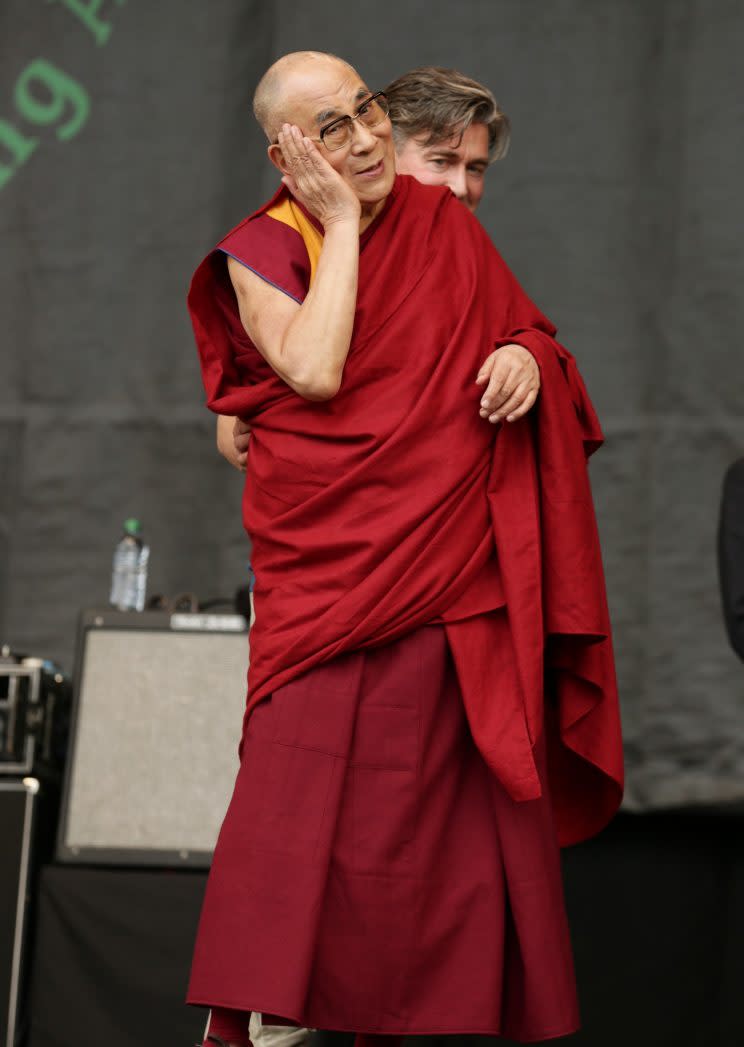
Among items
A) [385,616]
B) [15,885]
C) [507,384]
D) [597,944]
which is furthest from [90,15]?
[597,944]

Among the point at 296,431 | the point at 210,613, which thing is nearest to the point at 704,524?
the point at 210,613

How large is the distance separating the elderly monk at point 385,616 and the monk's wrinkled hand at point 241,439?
0.22 m

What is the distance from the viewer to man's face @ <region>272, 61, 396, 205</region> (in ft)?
5.84

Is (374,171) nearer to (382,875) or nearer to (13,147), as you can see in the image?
(382,875)

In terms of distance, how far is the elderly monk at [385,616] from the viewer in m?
1.67

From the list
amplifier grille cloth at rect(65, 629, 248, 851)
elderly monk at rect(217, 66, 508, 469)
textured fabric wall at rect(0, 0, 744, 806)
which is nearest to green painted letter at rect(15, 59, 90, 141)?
textured fabric wall at rect(0, 0, 744, 806)

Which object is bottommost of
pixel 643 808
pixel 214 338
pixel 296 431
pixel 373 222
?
pixel 643 808

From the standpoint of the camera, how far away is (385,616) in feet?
5.58

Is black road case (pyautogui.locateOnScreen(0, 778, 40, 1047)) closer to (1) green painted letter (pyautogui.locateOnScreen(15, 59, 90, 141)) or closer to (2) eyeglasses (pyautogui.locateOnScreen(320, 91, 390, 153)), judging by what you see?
(2) eyeglasses (pyautogui.locateOnScreen(320, 91, 390, 153))

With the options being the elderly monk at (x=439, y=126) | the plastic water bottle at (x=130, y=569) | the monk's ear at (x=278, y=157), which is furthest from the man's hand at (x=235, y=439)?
the plastic water bottle at (x=130, y=569)

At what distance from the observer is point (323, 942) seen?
5.43 feet

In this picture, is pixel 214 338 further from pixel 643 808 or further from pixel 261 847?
pixel 643 808

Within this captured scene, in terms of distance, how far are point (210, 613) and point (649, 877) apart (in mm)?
1033

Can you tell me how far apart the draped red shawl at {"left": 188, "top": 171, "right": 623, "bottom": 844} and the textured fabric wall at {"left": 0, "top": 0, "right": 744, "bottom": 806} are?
1.29 m
